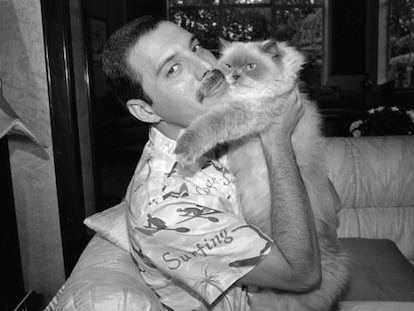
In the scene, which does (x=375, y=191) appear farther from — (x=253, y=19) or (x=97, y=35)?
(x=253, y=19)

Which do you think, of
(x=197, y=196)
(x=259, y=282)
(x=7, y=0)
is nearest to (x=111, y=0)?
(x=7, y=0)

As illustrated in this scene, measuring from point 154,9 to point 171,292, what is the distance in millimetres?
3688

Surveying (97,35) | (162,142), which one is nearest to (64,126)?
(97,35)

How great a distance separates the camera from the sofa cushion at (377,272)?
1.82 m

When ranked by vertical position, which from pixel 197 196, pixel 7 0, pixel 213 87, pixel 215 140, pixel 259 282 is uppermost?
pixel 7 0

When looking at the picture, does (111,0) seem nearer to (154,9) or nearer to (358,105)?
(154,9)

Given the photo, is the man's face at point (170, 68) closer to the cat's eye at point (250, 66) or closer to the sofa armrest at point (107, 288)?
the cat's eye at point (250, 66)

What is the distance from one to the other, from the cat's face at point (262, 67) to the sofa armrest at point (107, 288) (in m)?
0.80

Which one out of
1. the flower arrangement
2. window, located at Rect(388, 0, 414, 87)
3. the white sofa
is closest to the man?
the white sofa

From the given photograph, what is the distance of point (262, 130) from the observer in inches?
58.7

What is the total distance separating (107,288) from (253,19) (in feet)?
21.8

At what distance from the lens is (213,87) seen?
1541 millimetres

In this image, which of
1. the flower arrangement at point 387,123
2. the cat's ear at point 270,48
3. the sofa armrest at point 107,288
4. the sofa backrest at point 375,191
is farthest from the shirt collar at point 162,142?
the flower arrangement at point 387,123

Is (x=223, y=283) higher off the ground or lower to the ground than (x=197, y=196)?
lower
